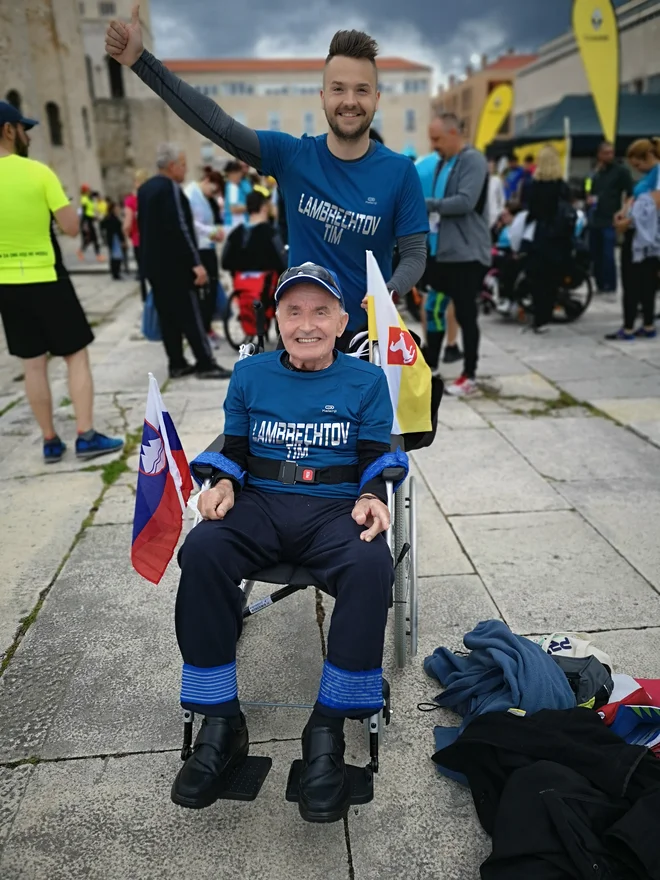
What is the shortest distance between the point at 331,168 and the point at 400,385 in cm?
94

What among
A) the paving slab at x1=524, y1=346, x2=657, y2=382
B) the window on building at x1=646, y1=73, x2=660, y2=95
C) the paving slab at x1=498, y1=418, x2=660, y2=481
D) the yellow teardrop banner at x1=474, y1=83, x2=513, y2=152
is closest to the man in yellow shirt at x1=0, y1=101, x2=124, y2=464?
the paving slab at x1=498, y1=418, x2=660, y2=481

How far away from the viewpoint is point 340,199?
2.79m

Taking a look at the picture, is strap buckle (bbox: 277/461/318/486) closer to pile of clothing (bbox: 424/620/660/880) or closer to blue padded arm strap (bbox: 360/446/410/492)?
blue padded arm strap (bbox: 360/446/410/492)

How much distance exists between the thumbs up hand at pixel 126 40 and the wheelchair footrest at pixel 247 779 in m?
2.44

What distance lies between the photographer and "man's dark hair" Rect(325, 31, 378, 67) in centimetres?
258

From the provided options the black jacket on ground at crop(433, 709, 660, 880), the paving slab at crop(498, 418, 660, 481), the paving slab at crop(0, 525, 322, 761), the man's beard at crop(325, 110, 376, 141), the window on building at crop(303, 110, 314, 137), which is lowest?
the paving slab at crop(498, 418, 660, 481)

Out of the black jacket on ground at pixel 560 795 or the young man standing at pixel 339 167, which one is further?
the young man standing at pixel 339 167

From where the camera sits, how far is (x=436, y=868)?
5.88 ft

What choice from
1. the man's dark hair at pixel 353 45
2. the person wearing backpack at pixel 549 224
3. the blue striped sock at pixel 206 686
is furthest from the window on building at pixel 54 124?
the blue striped sock at pixel 206 686

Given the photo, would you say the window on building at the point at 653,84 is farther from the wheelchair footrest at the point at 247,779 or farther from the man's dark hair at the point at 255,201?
the wheelchair footrest at the point at 247,779

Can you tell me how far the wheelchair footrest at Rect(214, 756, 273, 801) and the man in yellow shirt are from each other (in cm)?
311

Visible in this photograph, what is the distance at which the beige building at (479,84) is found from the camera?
7125cm

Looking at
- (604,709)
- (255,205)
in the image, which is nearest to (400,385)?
(604,709)

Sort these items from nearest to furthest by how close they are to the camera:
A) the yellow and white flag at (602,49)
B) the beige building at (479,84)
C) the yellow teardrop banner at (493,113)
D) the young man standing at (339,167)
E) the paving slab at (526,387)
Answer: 1. the young man standing at (339,167)
2. the paving slab at (526,387)
3. the yellow and white flag at (602,49)
4. the yellow teardrop banner at (493,113)
5. the beige building at (479,84)
